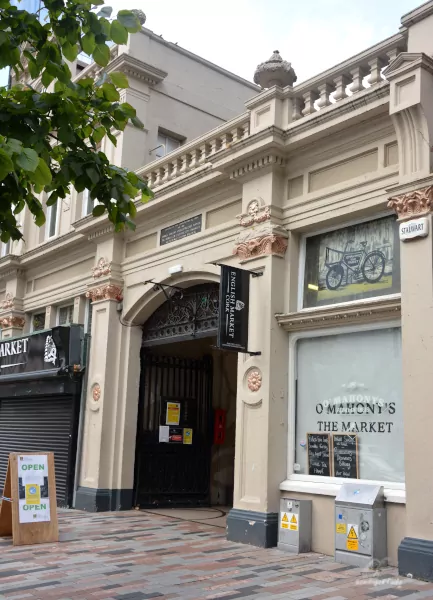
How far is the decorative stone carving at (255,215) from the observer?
9.57m

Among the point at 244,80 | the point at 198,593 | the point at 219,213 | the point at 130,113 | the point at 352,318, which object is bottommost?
the point at 198,593

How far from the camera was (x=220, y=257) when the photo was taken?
416 inches

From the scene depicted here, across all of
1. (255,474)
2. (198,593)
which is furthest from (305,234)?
(198,593)

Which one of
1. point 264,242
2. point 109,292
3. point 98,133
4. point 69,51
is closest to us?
point 69,51

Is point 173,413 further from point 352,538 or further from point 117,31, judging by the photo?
point 117,31

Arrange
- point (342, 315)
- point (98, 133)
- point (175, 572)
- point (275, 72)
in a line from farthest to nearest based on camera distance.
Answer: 1. point (275, 72)
2. point (342, 315)
3. point (175, 572)
4. point (98, 133)

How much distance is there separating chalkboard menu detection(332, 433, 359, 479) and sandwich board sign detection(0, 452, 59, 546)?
4.01 meters

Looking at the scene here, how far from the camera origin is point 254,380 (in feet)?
30.5

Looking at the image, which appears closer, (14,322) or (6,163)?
(6,163)

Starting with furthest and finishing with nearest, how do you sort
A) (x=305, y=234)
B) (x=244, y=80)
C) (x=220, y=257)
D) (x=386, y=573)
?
(x=244, y=80) < (x=220, y=257) < (x=305, y=234) < (x=386, y=573)

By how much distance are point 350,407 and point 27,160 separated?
18.6 feet

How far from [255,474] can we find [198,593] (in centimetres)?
288

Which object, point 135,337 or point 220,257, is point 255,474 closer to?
point 220,257

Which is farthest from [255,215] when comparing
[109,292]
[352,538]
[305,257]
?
[352,538]
